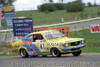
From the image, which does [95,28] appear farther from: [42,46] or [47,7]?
[47,7]

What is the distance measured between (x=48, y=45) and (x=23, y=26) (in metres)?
6.26

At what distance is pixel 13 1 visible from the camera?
53.0 m

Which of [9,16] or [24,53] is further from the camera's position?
[9,16]

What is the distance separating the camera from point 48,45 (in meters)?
11.4

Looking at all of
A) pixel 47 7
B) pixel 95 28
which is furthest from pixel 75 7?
pixel 95 28

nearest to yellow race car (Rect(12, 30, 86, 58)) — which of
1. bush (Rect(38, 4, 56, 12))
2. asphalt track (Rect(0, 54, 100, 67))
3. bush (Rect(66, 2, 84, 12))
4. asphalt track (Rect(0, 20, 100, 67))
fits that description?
asphalt track (Rect(0, 20, 100, 67))

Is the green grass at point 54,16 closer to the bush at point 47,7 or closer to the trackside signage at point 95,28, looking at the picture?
the bush at point 47,7

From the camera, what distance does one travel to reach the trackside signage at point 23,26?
1691 centimetres

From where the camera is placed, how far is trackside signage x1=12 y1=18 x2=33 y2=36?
55.5 feet

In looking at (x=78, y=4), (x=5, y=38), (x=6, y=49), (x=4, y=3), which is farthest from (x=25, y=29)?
(x=78, y=4)

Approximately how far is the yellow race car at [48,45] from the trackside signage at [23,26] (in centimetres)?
408

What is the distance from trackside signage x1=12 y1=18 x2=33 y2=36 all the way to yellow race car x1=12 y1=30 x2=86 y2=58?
4.08m

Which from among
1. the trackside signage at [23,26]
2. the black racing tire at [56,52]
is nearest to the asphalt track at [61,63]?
the black racing tire at [56,52]

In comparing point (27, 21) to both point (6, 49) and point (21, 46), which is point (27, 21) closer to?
point (6, 49)
